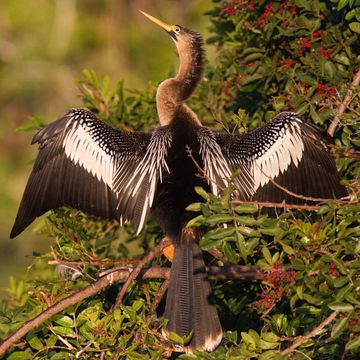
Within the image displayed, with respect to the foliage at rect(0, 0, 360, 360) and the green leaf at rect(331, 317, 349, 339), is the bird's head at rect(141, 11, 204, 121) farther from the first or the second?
the green leaf at rect(331, 317, 349, 339)

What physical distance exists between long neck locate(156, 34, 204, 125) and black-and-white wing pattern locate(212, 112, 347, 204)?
1.73 feet

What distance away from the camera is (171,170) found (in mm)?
3850

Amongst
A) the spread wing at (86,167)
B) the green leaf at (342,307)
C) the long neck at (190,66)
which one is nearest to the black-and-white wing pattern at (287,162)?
the spread wing at (86,167)

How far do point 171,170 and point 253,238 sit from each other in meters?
1.24

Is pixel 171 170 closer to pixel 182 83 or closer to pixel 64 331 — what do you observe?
pixel 182 83

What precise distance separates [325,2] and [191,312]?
1.56 m

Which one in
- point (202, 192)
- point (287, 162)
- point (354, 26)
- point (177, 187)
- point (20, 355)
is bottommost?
point (20, 355)

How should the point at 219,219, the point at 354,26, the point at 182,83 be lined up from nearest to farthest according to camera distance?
the point at 219,219, the point at 354,26, the point at 182,83

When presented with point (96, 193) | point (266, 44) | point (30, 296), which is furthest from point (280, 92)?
point (30, 296)

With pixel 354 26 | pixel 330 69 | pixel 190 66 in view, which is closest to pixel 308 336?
pixel 330 69

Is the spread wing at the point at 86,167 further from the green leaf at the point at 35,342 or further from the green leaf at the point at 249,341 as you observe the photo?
the green leaf at the point at 249,341

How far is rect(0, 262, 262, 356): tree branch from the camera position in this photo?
3148mm

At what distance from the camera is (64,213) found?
12.6ft

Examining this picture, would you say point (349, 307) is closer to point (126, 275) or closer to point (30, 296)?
point (126, 275)
